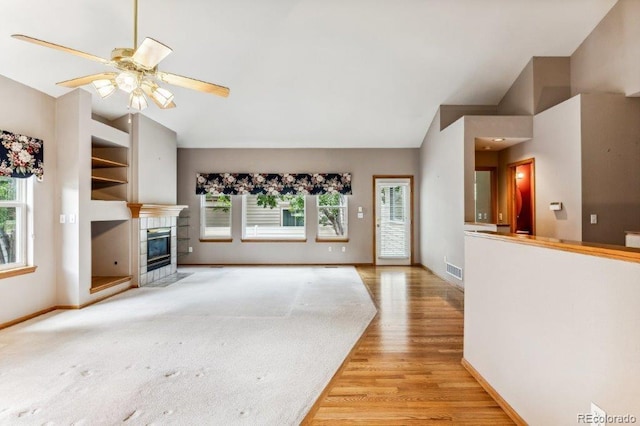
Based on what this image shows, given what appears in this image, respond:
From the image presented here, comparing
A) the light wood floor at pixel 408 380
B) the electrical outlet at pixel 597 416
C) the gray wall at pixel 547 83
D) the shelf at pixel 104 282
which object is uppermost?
the gray wall at pixel 547 83

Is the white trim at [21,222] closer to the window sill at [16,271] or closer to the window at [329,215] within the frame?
the window sill at [16,271]

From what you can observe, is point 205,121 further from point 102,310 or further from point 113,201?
point 102,310

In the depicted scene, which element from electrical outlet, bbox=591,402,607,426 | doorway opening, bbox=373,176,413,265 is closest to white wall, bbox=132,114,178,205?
doorway opening, bbox=373,176,413,265

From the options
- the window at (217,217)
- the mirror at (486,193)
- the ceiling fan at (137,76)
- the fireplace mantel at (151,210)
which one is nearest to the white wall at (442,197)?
the mirror at (486,193)

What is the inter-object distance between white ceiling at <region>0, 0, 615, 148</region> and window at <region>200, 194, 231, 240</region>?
66.0 inches

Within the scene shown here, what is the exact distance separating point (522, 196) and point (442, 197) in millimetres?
1271

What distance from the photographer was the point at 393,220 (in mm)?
7590

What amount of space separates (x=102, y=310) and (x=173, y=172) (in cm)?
322

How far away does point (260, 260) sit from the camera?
7.61m

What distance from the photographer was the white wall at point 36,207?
3652mm

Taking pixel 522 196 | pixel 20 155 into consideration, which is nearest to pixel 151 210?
pixel 20 155

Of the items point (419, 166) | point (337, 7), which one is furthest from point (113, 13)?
point (419, 166)

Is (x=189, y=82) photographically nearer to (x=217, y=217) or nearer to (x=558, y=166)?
(x=558, y=166)

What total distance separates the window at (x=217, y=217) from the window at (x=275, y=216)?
1.43ft
